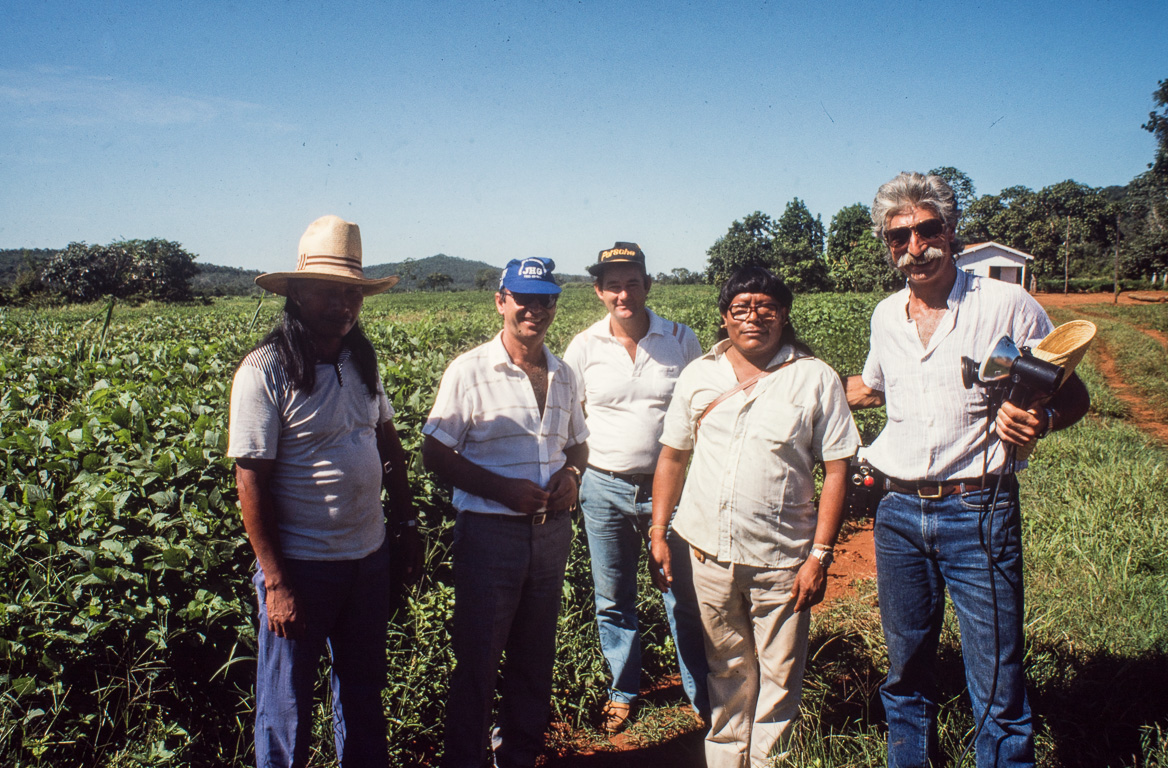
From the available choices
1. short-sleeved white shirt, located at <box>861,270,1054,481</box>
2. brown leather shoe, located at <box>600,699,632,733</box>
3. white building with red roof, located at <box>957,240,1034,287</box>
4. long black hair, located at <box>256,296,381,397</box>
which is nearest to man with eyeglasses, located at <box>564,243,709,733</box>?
brown leather shoe, located at <box>600,699,632,733</box>

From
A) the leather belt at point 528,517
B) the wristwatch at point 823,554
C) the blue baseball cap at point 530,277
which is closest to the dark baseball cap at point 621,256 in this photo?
the blue baseball cap at point 530,277

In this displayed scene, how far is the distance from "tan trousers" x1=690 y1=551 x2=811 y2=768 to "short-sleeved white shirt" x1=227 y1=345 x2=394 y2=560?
1.29 m

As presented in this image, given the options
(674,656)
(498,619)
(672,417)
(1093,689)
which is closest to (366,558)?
(498,619)

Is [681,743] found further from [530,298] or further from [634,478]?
[530,298]

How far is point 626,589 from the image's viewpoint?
10.5 ft

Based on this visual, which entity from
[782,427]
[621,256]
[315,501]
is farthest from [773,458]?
[315,501]

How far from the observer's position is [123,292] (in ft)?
187

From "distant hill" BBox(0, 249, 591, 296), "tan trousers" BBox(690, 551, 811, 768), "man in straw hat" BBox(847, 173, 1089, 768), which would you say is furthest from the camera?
"distant hill" BBox(0, 249, 591, 296)

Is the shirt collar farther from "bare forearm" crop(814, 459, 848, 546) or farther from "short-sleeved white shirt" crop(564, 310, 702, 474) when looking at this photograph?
"short-sleeved white shirt" crop(564, 310, 702, 474)

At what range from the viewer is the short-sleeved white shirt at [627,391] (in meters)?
3.13

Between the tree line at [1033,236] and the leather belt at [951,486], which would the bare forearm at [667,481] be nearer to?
the leather belt at [951,486]

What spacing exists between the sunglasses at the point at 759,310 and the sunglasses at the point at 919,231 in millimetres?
488

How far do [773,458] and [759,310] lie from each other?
1.80 ft

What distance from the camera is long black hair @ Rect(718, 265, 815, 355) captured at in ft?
7.98
